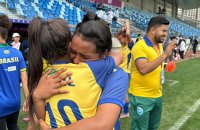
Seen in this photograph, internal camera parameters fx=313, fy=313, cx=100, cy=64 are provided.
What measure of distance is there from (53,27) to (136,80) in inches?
84.7

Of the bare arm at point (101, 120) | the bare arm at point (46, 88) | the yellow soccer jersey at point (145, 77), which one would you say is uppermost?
the bare arm at point (46, 88)

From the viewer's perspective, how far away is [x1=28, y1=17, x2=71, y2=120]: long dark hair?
5.12ft

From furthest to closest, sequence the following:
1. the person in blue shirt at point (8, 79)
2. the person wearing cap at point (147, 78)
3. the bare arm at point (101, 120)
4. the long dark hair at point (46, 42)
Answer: the person wearing cap at point (147, 78) < the person in blue shirt at point (8, 79) < the long dark hair at point (46, 42) < the bare arm at point (101, 120)

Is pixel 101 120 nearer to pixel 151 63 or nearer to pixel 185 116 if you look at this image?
pixel 151 63

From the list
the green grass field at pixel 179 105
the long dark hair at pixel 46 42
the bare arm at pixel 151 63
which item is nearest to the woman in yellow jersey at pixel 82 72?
the long dark hair at pixel 46 42

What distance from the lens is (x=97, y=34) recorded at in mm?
1525

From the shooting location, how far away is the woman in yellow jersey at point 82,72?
1491 millimetres

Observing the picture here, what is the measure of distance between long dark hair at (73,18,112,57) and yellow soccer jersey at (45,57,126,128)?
0.08 meters

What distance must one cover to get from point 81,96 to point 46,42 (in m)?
0.33

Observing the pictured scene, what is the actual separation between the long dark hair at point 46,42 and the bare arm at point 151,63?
176 cm

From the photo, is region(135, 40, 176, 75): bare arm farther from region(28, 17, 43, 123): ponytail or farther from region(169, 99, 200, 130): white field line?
region(169, 99, 200, 130): white field line

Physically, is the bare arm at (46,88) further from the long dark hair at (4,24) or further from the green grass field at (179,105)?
the green grass field at (179,105)

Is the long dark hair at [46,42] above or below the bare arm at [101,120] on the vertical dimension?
above

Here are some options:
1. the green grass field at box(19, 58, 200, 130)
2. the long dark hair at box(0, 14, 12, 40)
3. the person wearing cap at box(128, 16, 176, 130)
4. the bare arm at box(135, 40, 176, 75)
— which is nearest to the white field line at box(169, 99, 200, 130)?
the green grass field at box(19, 58, 200, 130)
